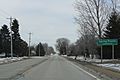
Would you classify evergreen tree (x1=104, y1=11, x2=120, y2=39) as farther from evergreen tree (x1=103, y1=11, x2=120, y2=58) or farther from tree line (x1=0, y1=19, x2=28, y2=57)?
tree line (x1=0, y1=19, x2=28, y2=57)

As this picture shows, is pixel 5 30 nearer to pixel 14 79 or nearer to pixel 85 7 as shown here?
pixel 85 7

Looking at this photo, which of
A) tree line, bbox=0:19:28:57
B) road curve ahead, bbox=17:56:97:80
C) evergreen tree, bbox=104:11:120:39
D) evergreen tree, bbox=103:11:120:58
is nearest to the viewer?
road curve ahead, bbox=17:56:97:80

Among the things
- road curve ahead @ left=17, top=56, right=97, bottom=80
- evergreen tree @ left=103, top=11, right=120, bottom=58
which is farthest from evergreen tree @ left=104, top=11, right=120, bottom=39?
road curve ahead @ left=17, top=56, right=97, bottom=80

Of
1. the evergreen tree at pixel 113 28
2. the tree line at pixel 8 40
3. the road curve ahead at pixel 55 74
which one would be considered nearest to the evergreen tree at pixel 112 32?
the evergreen tree at pixel 113 28

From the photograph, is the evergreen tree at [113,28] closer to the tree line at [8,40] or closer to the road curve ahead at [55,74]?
the road curve ahead at [55,74]

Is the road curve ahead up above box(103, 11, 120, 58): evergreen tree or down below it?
below

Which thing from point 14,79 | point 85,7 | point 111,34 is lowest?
point 14,79

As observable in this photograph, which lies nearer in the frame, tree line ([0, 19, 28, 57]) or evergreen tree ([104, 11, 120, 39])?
evergreen tree ([104, 11, 120, 39])

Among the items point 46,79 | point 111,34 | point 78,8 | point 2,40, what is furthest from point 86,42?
point 46,79

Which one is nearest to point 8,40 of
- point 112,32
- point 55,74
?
point 112,32

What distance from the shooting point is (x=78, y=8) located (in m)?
62.0

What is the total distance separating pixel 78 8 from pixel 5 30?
70.7 m

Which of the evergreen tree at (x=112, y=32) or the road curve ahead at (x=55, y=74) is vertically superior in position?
the evergreen tree at (x=112, y=32)

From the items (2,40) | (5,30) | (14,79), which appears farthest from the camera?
(5,30)
